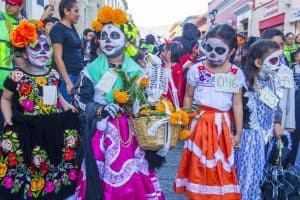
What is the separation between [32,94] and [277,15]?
13694mm

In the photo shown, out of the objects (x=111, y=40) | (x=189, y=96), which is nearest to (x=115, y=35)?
(x=111, y=40)

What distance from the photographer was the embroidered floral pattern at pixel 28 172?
283cm

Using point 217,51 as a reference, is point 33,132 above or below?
below

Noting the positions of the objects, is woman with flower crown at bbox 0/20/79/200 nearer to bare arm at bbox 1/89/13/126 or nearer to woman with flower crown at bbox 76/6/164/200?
bare arm at bbox 1/89/13/126

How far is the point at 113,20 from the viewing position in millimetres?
2898

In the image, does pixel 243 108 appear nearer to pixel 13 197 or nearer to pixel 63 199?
pixel 63 199

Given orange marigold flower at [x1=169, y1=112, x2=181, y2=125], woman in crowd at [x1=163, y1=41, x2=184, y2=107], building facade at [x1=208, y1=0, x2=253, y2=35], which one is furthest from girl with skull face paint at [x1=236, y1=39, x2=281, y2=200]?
building facade at [x1=208, y1=0, x2=253, y2=35]

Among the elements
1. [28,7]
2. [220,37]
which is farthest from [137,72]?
[28,7]

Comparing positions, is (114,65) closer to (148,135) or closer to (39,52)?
(39,52)

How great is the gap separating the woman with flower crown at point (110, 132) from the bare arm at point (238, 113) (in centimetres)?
74

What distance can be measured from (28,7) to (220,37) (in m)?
5.88

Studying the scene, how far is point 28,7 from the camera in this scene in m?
7.94

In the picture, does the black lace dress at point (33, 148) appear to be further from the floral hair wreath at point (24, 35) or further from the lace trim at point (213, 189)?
the lace trim at point (213, 189)

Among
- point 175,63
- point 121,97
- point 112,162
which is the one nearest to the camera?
point 121,97
